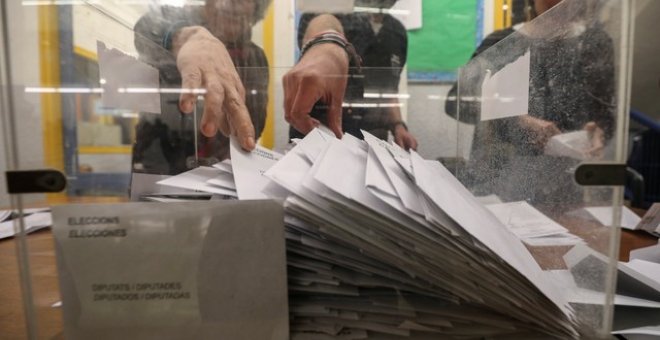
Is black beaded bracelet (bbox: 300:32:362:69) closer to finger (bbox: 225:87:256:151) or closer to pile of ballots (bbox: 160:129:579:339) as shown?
finger (bbox: 225:87:256:151)

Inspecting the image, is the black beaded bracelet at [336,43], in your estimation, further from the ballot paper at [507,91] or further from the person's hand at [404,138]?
the ballot paper at [507,91]

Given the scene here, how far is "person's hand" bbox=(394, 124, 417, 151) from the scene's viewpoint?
0.74m

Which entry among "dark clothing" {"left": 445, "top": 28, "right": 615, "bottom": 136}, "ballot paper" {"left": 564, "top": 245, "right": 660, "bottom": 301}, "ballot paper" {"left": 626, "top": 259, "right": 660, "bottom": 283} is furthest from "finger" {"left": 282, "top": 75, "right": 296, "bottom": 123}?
"ballot paper" {"left": 626, "top": 259, "right": 660, "bottom": 283}

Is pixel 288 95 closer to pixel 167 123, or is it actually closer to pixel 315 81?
pixel 315 81

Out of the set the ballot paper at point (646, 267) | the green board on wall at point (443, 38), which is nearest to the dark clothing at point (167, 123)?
the green board on wall at point (443, 38)

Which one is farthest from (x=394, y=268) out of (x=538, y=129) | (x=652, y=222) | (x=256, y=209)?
(x=652, y=222)

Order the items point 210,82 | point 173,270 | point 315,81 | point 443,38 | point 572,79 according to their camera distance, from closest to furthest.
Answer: point 173,270, point 572,79, point 210,82, point 315,81, point 443,38

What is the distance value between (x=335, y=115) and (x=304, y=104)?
0.24ft

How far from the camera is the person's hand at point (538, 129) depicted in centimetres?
46

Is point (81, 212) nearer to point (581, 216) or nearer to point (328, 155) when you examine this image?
point (328, 155)

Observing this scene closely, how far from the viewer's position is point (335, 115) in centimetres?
70

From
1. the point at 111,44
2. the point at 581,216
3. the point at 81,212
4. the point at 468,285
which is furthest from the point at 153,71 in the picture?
the point at 581,216

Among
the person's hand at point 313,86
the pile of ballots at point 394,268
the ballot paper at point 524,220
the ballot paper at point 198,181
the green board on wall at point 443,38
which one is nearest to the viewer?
the pile of ballots at point 394,268

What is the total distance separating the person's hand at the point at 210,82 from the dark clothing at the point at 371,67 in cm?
15
